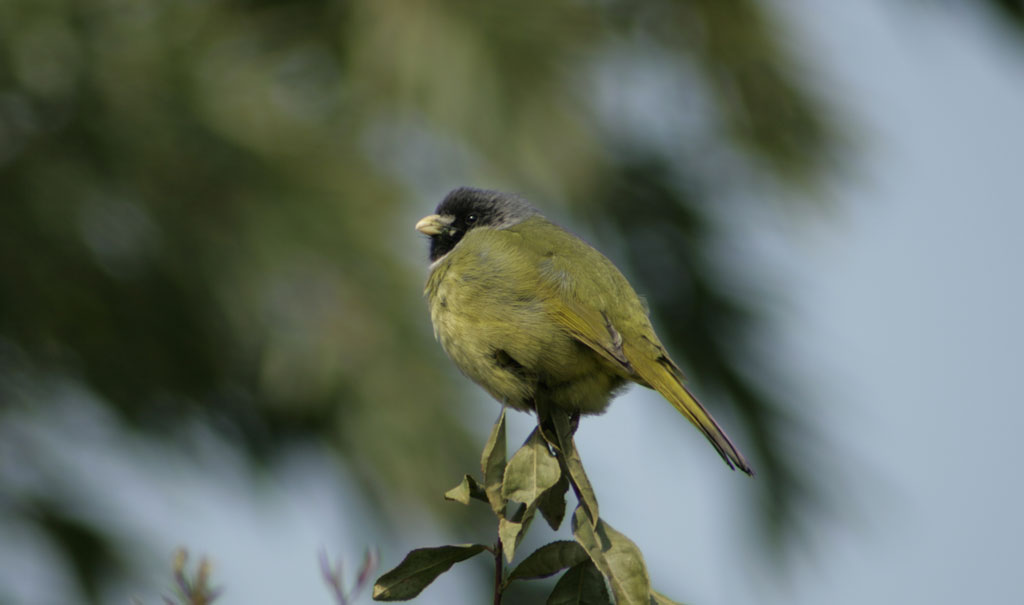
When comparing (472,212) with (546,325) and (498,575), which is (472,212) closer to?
(546,325)

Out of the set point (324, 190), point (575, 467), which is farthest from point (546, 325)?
point (324, 190)

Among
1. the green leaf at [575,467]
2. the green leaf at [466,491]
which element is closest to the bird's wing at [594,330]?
the green leaf at [575,467]

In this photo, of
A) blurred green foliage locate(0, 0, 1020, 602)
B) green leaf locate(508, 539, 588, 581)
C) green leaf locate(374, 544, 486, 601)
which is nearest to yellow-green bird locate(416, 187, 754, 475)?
green leaf locate(508, 539, 588, 581)

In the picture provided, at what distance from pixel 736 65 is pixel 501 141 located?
58.2 inches

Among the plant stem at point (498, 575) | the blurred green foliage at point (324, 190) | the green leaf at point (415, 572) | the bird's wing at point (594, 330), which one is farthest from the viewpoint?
the blurred green foliage at point (324, 190)

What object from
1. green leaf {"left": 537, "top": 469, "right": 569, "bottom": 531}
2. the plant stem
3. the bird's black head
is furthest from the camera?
the bird's black head

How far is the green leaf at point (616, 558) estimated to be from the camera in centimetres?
176

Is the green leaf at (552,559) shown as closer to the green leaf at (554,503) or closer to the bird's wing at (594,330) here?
the green leaf at (554,503)

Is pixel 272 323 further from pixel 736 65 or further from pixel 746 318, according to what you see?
pixel 736 65

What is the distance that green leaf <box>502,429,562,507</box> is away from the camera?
6.11ft

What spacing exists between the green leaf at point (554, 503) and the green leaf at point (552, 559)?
6cm

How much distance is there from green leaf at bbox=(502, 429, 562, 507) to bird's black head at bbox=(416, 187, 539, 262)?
1349 millimetres

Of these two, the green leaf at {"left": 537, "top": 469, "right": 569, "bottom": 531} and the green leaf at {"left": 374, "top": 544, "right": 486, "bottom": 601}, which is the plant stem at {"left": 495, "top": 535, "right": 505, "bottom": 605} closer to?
the green leaf at {"left": 374, "top": 544, "right": 486, "bottom": 601}

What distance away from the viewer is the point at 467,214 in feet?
10.9
